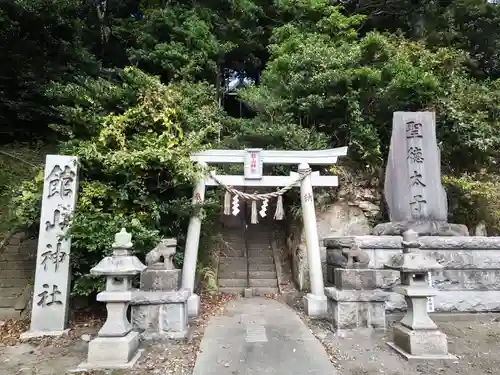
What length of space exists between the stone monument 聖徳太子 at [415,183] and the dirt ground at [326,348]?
2.11m

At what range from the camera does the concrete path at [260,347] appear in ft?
14.0

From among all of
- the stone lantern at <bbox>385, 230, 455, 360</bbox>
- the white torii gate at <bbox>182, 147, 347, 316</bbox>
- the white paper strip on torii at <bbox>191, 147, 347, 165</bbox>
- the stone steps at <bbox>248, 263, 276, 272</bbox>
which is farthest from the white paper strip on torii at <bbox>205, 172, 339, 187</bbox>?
the stone steps at <bbox>248, 263, 276, 272</bbox>

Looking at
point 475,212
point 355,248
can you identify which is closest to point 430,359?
point 355,248

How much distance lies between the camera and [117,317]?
4707 millimetres

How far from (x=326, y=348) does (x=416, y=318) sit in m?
1.33

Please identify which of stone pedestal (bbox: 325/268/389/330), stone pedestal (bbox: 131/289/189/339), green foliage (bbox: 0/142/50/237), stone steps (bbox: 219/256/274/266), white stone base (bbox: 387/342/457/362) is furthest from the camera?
stone steps (bbox: 219/256/274/266)

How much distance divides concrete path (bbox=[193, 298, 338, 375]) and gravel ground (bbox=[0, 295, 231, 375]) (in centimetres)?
25

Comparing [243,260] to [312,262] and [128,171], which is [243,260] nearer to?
[312,262]

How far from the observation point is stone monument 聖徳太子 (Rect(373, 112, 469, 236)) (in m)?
7.79

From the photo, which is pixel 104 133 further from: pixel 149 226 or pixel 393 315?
pixel 393 315

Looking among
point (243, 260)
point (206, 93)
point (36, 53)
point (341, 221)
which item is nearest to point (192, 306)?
point (243, 260)

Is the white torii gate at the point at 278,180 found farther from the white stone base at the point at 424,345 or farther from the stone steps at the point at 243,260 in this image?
the stone steps at the point at 243,260

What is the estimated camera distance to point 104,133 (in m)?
7.08

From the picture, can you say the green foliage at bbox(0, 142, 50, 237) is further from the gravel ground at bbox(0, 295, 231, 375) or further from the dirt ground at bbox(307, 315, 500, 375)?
the dirt ground at bbox(307, 315, 500, 375)
